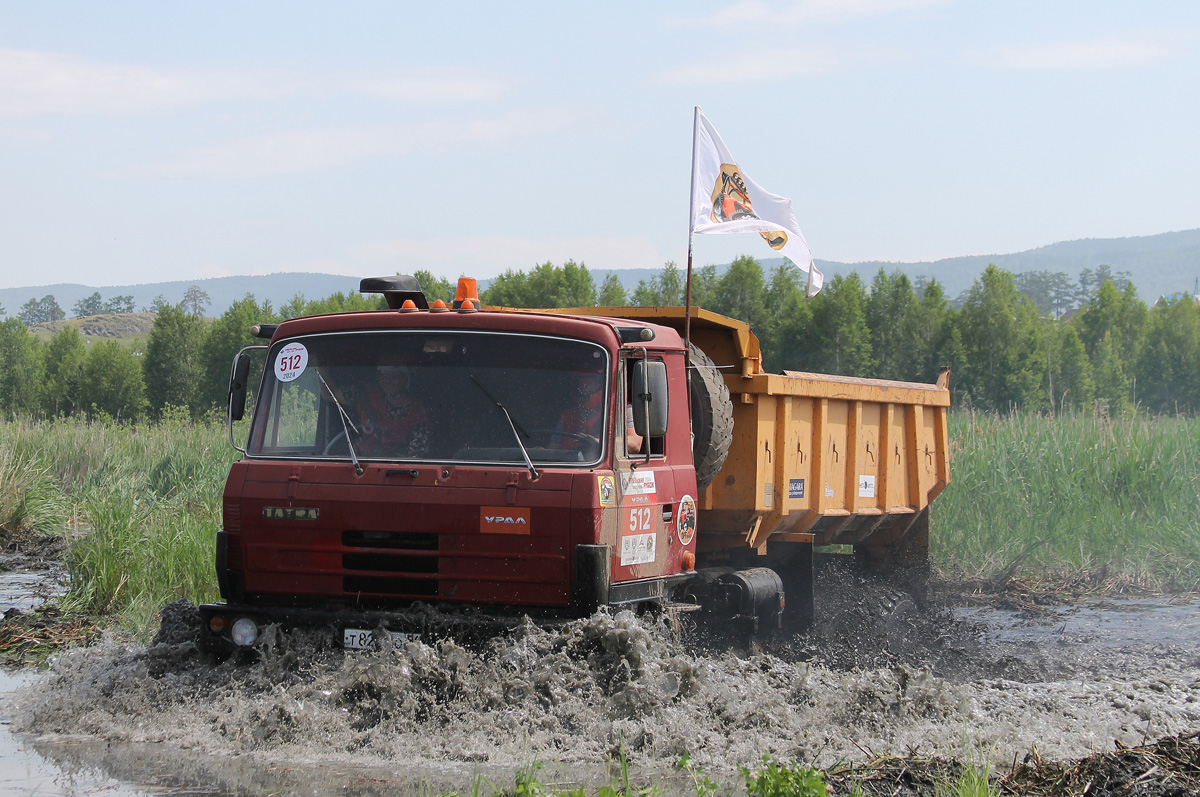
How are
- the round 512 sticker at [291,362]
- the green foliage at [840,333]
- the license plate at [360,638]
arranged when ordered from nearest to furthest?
the license plate at [360,638], the round 512 sticker at [291,362], the green foliage at [840,333]

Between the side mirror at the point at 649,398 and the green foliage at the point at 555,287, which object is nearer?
the side mirror at the point at 649,398

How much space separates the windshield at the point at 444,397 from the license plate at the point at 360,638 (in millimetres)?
900

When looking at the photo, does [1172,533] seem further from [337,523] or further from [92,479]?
[92,479]

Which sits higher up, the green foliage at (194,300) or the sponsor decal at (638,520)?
the green foliage at (194,300)

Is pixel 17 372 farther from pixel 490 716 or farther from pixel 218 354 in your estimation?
pixel 490 716

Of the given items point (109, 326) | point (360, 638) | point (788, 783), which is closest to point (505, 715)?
point (360, 638)

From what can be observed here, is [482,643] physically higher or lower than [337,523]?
lower

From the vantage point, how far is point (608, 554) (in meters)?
5.77

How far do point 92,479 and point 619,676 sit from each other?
1521cm

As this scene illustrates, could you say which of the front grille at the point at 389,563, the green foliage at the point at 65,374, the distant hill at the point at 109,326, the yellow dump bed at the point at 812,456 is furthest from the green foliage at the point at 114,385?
the distant hill at the point at 109,326

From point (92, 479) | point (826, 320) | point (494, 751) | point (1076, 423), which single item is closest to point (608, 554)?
point (494, 751)

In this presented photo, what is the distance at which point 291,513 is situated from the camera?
19.7ft

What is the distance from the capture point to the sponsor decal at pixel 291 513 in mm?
5977

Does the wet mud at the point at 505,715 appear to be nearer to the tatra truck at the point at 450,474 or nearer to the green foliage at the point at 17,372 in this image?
the tatra truck at the point at 450,474
